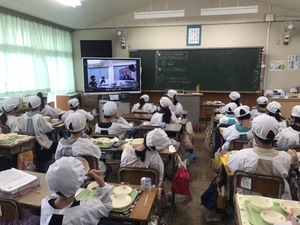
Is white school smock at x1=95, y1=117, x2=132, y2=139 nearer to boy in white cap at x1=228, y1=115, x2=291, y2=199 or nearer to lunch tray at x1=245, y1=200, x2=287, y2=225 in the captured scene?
boy in white cap at x1=228, y1=115, x2=291, y2=199

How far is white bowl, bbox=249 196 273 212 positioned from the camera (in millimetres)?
1437

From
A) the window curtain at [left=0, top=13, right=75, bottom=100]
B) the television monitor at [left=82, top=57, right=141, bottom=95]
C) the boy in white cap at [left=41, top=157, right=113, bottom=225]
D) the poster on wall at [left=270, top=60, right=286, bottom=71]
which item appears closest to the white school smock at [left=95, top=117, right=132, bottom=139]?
the boy in white cap at [left=41, top=157, right=113, bottom=225]

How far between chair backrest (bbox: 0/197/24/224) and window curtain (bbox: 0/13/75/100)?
4.22m

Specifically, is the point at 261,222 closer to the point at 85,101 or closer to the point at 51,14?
the point at 51,14

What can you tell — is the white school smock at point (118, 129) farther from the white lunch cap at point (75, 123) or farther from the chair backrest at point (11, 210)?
the chair backrest at point (11, 210)

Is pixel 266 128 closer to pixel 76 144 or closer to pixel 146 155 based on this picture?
pixel 146 155

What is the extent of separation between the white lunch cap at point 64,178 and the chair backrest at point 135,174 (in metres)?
0.84

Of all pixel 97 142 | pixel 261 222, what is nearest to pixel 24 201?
pixel 97 142

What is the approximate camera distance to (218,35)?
22.6 ft

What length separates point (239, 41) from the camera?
22.4 feet

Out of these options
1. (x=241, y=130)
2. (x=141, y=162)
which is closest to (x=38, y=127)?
(x=141, y=162)

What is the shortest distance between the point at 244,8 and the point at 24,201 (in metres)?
5.47

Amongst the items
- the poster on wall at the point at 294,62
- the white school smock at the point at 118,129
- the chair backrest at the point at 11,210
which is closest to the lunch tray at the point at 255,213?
the chair backrest at the point at 11,210

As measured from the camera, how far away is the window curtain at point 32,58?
510 centimetres
